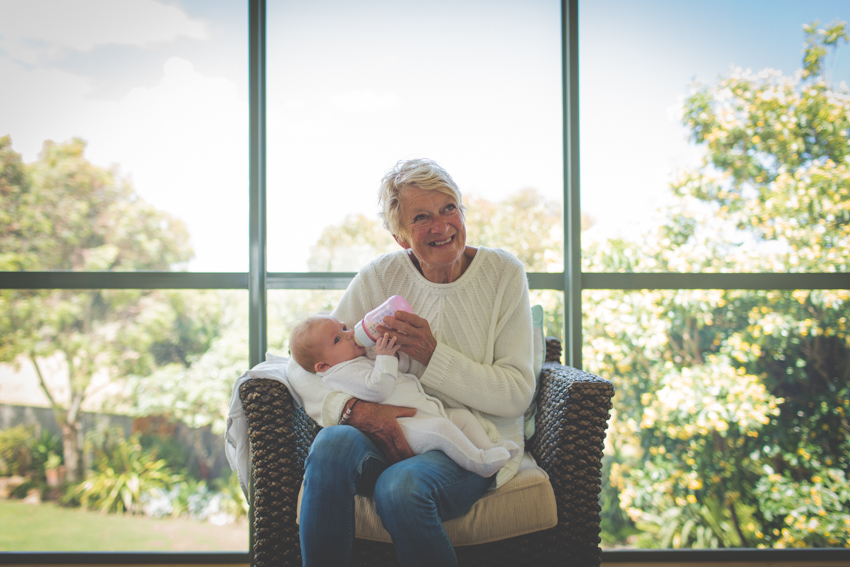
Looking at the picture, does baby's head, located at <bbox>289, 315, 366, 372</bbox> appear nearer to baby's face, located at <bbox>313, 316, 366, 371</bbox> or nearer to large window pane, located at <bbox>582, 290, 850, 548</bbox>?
baby's face, located at <bbox>313, 316, 366, 371</bbox>

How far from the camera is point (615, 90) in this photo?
6.49ft

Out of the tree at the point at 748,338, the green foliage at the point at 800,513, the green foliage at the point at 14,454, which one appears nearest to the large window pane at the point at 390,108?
the tree at the point at 748,338

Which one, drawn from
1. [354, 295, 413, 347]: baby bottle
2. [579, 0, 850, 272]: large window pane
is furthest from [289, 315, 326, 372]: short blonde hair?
[579, 0, 850, 272]: large window pane

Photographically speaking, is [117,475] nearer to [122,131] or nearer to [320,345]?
[320,345]

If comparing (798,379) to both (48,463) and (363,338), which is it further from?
(48,463)

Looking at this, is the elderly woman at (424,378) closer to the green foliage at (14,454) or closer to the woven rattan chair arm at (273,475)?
the woven rattan chair arm at (273,475)

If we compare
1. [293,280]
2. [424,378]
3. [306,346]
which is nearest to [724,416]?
[424,378]

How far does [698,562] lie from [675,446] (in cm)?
45

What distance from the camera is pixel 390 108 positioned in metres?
1.97

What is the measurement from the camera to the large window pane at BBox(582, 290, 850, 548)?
1.92m

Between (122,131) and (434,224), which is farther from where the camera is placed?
(122,131)

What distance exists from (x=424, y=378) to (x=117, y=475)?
4.73 ft

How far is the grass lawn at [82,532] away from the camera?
6.27 ft

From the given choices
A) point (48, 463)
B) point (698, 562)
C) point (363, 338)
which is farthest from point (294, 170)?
point (698, 562)
